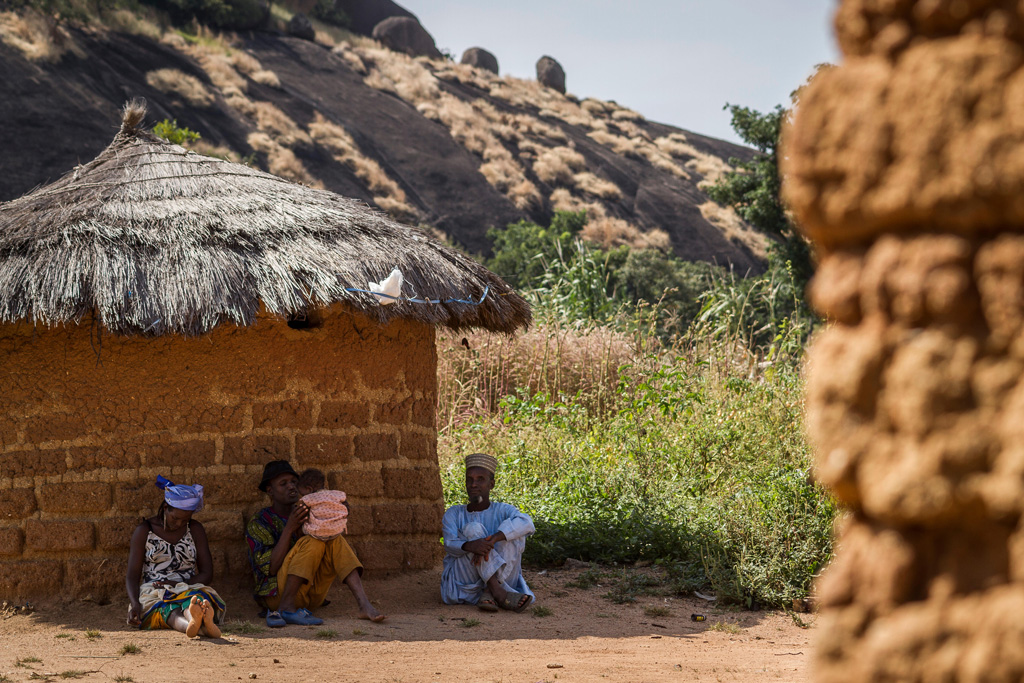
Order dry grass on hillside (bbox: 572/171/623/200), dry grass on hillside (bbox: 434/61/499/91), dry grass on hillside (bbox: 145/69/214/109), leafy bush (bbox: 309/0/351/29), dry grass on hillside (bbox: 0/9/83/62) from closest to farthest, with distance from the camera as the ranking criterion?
dry grass on hillside (bbox: 0/9/83/62)
dry grass on hillside (bbox: 145/69/214/109)
dry grass on hillside (bbox: 572/171/623/200)
dry grass on hillside (bbox: 434/61/499/91)
leafy bush (bbox: 309/0/351/29)

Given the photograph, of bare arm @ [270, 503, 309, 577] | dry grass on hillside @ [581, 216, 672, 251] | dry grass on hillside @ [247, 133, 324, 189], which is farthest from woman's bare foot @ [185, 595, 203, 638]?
dry grass on hillside @ [581, 216, 672, 251]

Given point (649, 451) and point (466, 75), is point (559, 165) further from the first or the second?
point (649, 451)

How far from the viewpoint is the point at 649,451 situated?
7.58 meters

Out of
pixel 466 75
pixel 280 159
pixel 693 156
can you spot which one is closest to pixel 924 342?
pixel 280 159

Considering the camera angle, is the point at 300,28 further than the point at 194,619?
Yes

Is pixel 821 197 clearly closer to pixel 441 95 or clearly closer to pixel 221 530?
pixel 221 530

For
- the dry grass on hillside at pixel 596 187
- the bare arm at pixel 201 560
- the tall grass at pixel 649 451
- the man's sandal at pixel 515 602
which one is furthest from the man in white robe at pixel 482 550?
the dry grass on hillside at pixel 596 187

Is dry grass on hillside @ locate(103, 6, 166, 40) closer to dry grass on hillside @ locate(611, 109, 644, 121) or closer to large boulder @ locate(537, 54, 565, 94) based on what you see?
large boulder @ locate(537, 54, 565, 94)

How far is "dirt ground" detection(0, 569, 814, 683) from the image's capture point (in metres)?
3.91

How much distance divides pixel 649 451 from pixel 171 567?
4.08 m

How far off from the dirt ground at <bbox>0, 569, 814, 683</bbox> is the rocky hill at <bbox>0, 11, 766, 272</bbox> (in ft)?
55.5

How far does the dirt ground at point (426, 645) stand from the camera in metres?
3.91

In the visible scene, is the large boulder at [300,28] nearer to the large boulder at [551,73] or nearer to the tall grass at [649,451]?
the large boulder at [551,73]

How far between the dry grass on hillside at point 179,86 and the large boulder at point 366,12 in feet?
50.4
